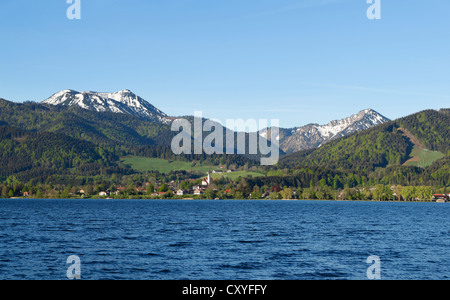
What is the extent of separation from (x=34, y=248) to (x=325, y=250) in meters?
41.4

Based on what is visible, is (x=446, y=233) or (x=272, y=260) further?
(x=446, y=233)

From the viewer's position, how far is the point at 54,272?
5081 centimetres

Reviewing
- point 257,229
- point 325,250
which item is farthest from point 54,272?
point 257,229

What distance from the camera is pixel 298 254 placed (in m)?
64.7

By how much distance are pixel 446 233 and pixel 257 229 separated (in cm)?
3881

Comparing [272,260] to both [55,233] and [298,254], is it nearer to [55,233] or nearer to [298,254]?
[298,254]

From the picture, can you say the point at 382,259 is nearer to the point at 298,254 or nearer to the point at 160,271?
the point at 298,254
